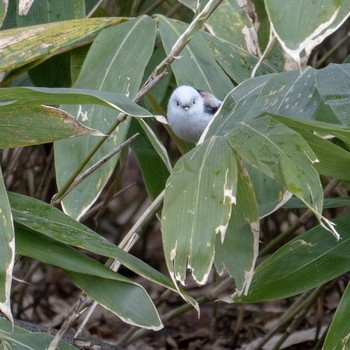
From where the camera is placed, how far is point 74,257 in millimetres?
1571

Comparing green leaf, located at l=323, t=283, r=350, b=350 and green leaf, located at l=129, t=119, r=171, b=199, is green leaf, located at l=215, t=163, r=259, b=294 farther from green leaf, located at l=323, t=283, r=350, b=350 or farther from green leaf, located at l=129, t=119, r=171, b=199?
green leaf, located at l=129, t=119, r=171, b=199

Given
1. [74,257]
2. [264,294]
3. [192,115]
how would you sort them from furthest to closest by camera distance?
1. [192,115]
2. [264,294]
3. [74,257]

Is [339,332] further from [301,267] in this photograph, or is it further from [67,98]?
[67,98]

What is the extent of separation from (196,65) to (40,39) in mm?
365

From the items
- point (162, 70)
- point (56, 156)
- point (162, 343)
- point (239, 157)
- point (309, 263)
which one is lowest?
point (162, 343)

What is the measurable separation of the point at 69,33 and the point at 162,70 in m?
0.43

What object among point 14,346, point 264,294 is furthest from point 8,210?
point 264,294

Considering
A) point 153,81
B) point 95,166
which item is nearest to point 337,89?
point 153,81

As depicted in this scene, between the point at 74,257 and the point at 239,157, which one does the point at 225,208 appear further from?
the point at 74,257

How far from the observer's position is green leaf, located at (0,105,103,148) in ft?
4.81

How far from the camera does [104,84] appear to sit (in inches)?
72.7

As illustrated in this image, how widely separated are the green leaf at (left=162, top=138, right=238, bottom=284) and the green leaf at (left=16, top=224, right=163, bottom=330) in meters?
0.16

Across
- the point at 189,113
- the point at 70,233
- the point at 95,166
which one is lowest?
the point at 189,113

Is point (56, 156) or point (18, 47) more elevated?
point (18, 47)
